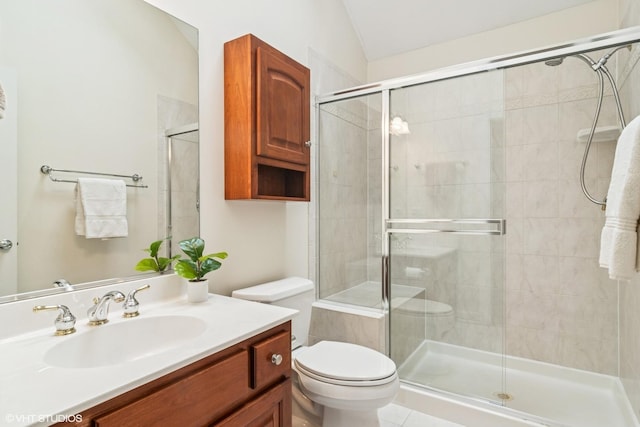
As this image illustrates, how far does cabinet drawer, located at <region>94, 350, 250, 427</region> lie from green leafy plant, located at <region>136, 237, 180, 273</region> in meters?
0.59

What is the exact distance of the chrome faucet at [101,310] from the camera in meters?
1.07

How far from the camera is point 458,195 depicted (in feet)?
6.62

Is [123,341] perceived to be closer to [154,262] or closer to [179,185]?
[154,262]

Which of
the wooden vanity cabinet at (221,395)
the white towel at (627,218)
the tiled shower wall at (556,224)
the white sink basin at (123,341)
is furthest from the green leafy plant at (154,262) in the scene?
the tiled shower wall at (556,224)

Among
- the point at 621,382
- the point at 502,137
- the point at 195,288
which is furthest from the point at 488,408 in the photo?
the point at 195,288

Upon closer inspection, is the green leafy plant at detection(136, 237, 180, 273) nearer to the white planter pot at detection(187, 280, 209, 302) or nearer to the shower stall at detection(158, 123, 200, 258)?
the shower stall at detection(158, 123, 200, 258)

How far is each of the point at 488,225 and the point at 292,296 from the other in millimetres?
1160

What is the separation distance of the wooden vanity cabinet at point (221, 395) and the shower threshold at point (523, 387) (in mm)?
1250

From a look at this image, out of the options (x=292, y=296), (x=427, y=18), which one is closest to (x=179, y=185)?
(x=292, y=296)

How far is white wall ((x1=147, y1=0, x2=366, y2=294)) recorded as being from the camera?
5.17 ft

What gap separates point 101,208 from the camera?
47.1 inches

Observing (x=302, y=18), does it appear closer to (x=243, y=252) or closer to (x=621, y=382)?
(x=243, y=252)

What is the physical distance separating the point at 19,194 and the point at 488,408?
7.43ft

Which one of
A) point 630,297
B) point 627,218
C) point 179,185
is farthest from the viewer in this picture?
point 630,297
